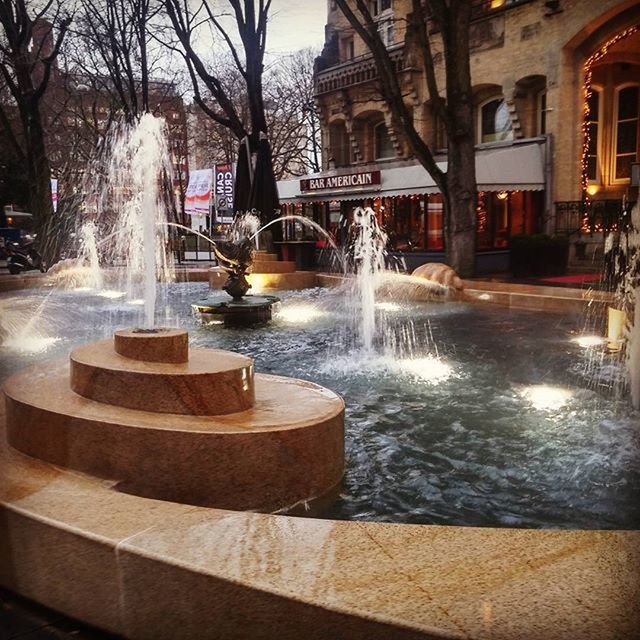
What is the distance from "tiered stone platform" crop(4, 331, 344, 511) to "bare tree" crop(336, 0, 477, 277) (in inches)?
496

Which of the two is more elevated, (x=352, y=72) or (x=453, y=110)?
(x=352, y=72)

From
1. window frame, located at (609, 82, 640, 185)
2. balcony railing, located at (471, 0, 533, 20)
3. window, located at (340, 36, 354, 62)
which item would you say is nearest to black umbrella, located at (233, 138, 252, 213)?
balcony railing, located at (471, 0, 533, 20)

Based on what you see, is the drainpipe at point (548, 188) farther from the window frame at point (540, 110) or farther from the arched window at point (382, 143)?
the arched window at point (382, 143)

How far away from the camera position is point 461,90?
15812mm

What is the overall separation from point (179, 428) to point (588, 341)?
7.17 m

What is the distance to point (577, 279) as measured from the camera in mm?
18109

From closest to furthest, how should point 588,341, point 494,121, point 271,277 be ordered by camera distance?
point 588,341 → point 271,277 → point 494,121

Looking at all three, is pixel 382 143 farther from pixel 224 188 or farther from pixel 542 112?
pixel 542 112

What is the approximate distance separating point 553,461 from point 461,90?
12.9 meters

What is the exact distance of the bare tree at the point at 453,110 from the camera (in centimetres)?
1566

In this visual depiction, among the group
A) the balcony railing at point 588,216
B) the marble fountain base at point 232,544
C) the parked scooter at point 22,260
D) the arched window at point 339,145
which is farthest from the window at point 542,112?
the marble fountain base at point 232,544

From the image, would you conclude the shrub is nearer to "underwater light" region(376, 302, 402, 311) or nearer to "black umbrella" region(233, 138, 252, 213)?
"underwater light" region(376, 302, 402, 311)

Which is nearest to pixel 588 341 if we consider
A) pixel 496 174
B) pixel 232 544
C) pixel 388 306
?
pixel 388 306

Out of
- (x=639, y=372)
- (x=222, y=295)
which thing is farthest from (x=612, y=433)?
(x=222, y=295)
